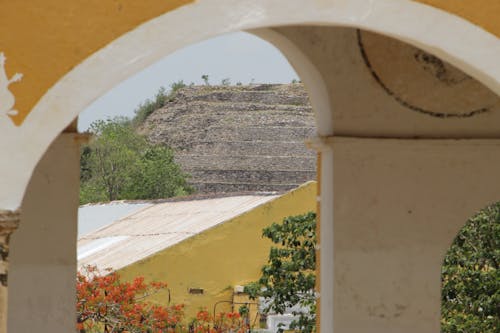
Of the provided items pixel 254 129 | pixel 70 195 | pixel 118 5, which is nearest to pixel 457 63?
pixel 118 5

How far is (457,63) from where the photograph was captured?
685cm

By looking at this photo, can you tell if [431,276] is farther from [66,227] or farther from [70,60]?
[70,60]

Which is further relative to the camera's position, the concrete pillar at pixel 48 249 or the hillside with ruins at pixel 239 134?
the hillside with ruins at pixel 239 134

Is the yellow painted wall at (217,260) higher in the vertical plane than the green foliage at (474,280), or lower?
higher

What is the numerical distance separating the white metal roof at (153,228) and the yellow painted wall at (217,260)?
216 mm

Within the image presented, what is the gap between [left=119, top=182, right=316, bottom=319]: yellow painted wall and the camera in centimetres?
2059

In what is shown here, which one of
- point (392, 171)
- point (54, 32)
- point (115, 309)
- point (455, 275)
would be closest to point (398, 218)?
point (392, 171)

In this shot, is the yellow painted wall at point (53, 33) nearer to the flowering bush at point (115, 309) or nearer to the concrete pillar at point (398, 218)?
the concrete pillar at point (398, 218)

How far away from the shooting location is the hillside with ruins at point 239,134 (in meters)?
58.7

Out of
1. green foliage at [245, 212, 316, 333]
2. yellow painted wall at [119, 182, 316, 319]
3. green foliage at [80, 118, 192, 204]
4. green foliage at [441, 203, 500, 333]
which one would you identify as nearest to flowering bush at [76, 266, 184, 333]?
green foliage at [245, 212, 316, 333]

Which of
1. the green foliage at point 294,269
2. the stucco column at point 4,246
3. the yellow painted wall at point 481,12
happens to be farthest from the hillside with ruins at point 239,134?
the stucco column at point 4,246

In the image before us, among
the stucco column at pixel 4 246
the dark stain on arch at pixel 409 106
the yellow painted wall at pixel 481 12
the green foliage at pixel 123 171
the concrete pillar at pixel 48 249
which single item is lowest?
the stucco column at pixel 4 246

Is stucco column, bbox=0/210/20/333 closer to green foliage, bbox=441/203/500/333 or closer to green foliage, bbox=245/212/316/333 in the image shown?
green foliage, bbox=245/212/316/333

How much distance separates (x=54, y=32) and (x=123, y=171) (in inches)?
1796
